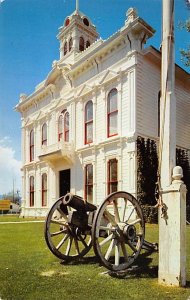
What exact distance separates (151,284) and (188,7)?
3526 mm

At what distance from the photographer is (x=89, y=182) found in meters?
14.8

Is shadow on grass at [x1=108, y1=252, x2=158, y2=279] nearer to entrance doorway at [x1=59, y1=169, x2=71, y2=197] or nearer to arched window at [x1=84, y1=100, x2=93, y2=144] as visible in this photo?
arched window at [x1=84, y1=100, x2=93, y2=144]

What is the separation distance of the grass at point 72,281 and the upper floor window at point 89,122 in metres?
9.56

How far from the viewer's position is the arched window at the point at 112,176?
13.4 metres

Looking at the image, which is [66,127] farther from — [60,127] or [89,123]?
[89,123]

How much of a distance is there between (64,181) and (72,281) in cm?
1283

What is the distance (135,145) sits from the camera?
494 inches

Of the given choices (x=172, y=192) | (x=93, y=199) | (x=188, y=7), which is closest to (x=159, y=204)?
(x=172, y=192)

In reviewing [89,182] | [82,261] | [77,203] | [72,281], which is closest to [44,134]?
[89,182]

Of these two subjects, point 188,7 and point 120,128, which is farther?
point 120,128

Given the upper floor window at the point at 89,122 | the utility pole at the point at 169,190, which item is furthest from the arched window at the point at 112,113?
the utility pole at the point at 169,190

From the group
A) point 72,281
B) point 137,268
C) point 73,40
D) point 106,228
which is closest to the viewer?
point 72,281

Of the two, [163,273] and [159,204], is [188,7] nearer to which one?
[159,204]

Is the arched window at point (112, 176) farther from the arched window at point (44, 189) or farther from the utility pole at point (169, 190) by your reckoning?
the utility pole at point (169, 190)
